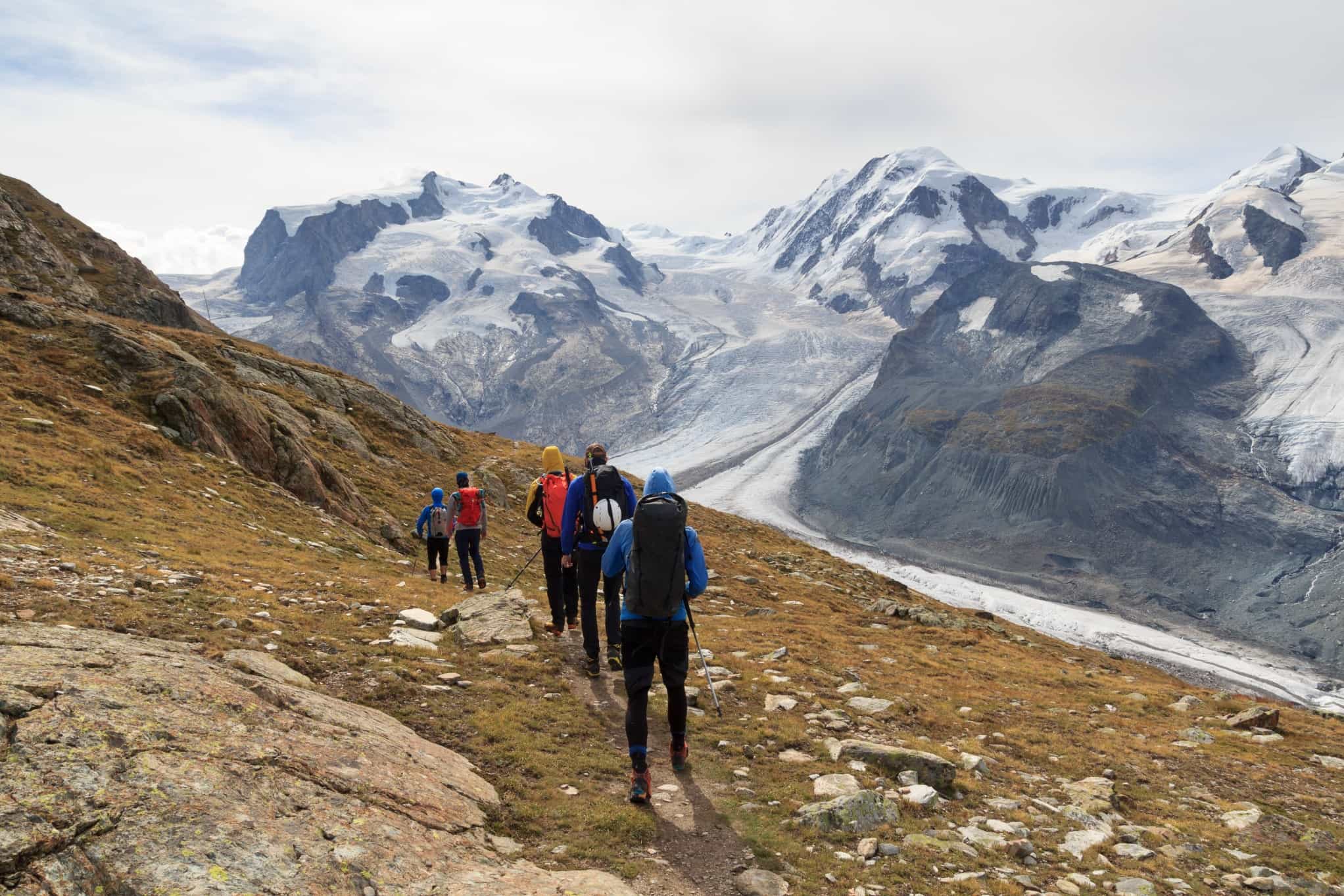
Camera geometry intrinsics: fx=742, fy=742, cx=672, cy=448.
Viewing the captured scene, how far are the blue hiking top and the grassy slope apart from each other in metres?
Answer: 2.26

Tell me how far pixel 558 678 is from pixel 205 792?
7550mm

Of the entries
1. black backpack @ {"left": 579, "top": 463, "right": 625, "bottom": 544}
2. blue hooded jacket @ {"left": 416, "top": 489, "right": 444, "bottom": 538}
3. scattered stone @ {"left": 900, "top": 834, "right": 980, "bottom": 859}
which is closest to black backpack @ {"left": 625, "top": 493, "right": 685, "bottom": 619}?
black backpack @ {"left": 579, "top": 463, "right": 625, "bottom": 544}

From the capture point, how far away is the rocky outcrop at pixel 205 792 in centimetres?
443

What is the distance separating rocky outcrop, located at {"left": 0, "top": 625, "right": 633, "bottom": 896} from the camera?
4.43 metres

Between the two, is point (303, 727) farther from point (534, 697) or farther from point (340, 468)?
point (340, 468)

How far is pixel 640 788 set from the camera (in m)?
8.54

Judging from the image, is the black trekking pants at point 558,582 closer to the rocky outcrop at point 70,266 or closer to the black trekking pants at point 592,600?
the black trekking pants at point 592,600

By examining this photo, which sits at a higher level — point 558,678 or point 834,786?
point 558,678

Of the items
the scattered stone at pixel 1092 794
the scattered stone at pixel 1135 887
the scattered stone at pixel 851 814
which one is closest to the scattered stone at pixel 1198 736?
the scattered stone at pixel 1092 794

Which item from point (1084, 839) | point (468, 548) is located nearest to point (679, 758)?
point (1084, 839)

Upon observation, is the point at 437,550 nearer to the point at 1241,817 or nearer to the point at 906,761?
the point at 906,761

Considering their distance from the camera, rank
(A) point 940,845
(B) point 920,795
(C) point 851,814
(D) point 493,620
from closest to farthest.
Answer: (A) point 940,845 → (C) point 851,814 → (B) point 920,795 → (D) point 493,620

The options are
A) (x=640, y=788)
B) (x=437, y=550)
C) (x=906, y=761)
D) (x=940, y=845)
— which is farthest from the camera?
(x=437, y=550)

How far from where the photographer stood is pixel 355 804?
6.18m
